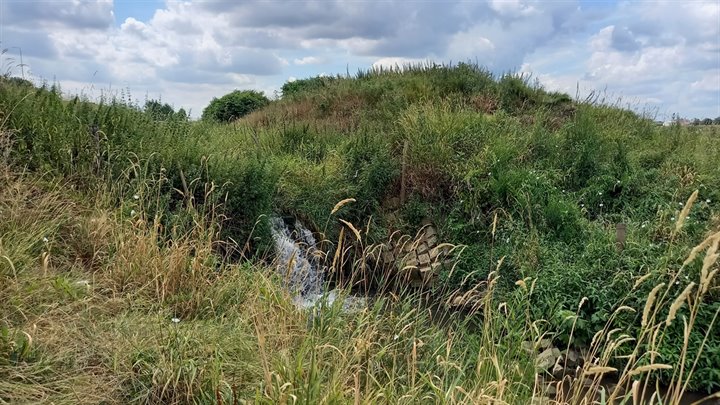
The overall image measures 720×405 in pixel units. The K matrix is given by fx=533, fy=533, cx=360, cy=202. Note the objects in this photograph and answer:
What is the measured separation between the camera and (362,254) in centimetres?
520

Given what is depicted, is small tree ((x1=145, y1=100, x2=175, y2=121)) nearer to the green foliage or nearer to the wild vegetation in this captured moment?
the wild vegetation

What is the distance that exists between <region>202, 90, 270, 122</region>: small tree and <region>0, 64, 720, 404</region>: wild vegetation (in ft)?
23.9

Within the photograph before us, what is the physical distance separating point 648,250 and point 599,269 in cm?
63

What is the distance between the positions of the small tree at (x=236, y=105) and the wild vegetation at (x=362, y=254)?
7.28 metres

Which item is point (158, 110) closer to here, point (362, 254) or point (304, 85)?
point (362, 254)

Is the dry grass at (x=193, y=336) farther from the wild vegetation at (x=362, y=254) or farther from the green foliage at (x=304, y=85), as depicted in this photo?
the green foliage at (x=304, y=85)

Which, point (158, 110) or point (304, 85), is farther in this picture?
point (304, 85)

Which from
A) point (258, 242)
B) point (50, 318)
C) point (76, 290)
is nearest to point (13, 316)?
point (50, 318)

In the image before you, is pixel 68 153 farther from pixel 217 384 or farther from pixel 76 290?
pixel 217 384

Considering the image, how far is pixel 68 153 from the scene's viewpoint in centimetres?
557

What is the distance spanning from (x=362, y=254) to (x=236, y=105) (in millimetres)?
14796

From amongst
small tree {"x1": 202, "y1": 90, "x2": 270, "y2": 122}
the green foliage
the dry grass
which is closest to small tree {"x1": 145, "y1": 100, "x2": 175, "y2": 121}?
the dry grass

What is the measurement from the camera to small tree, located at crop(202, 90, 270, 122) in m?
18.7

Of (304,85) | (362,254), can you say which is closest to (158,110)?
(362,254)
